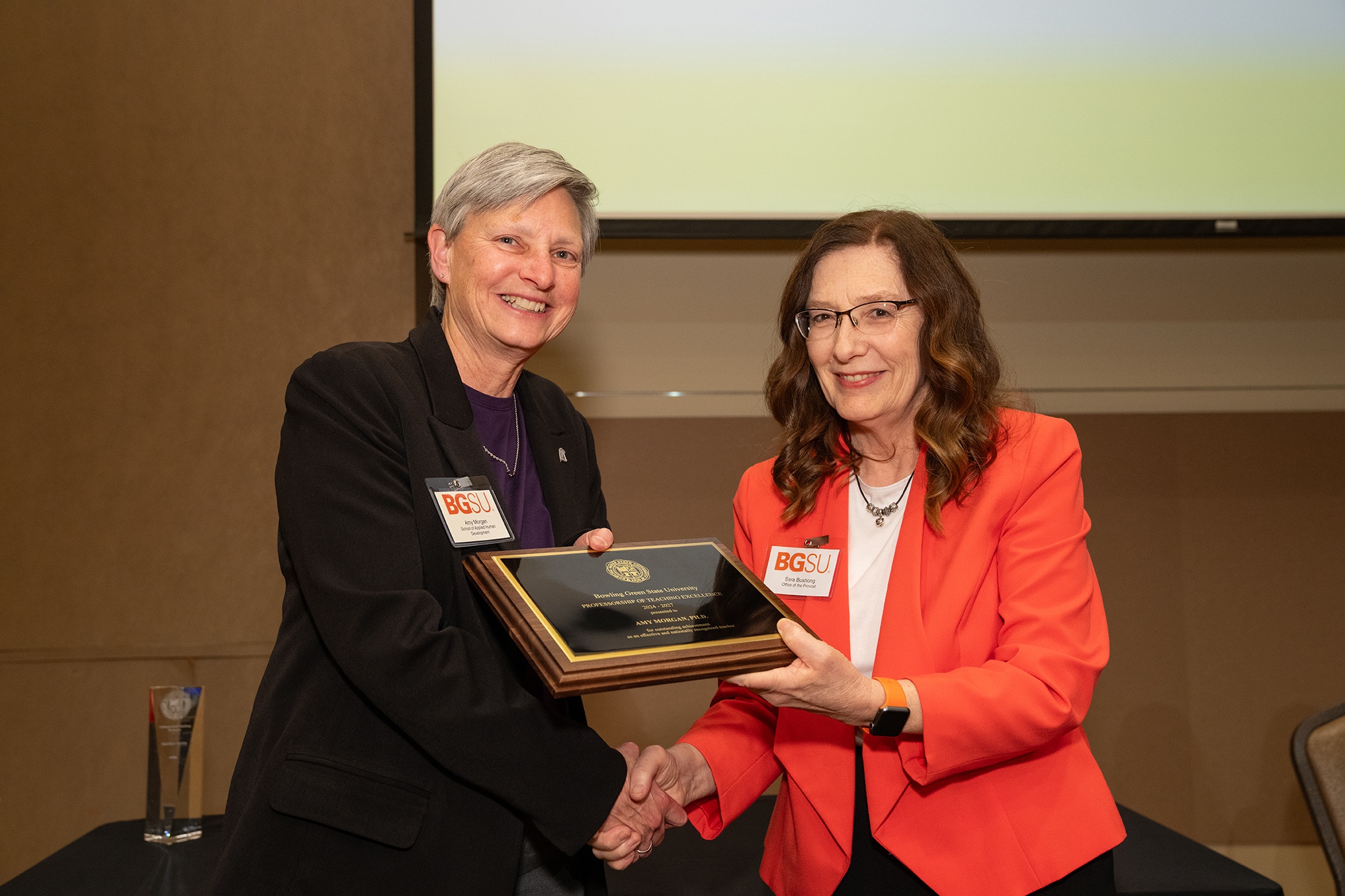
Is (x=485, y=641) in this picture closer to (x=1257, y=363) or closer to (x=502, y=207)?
(x=502, y=207)

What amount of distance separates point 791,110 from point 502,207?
2029mm

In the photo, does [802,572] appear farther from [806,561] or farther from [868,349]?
[868,349]

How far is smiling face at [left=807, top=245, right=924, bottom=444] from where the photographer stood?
1763 millimetres

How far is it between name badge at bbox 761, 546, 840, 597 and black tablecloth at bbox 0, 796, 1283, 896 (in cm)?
92

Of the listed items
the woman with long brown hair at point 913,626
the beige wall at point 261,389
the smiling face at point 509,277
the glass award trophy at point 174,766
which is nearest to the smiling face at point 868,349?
the woman with long brown hair at point 913,626

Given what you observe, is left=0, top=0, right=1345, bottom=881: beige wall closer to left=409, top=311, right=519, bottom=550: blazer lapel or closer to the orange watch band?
left=409, top=311, right=519, bottom=550: blazer lapel

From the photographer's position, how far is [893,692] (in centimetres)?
147

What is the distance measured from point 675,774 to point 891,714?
485 millimetres

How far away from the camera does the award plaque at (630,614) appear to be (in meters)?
1.28

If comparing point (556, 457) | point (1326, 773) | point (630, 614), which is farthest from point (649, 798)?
point (1326, 773)

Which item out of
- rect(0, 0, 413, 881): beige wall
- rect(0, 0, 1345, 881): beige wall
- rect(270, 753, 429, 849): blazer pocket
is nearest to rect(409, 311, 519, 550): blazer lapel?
rect(270, 753, 429, 849): blazer pocket

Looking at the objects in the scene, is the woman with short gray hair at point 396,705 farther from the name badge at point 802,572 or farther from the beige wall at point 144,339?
the beige wall at point 144,339

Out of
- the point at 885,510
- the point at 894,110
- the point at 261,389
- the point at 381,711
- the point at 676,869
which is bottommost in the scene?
the point at 676,869

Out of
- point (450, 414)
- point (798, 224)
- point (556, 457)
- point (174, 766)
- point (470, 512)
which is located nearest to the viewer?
point (470, 512)
